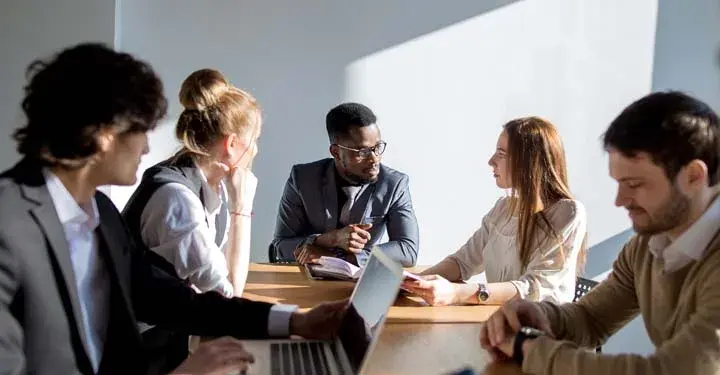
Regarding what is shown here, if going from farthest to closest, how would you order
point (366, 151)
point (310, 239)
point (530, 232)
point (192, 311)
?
point (366, 151)
point (310, 239)
point (530, 232)
point (192, 311)

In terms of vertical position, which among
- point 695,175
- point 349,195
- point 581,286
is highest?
point 695,175

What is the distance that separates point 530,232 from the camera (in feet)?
6.95

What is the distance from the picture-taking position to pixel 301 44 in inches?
130

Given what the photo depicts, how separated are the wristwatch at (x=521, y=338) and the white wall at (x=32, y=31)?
223 cm

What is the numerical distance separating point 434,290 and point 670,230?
76 centimetres

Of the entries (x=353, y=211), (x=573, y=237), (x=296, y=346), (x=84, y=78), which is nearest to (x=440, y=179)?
(x=353, y=211)

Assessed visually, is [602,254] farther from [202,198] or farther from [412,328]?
[202,198]

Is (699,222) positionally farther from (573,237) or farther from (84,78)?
(84,78)

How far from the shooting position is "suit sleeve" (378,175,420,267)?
8.77ft

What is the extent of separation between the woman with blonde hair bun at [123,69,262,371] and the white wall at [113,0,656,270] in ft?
3.53

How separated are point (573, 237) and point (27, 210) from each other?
145 centimetres

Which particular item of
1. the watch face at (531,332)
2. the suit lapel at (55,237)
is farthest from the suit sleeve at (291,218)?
the suit lapel at (55,237)

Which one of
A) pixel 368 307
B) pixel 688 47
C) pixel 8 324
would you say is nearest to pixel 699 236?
pixel 368 307

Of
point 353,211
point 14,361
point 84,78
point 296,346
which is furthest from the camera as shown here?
point 353,211
